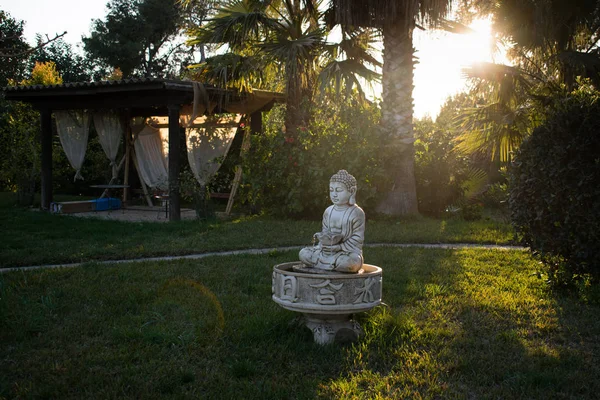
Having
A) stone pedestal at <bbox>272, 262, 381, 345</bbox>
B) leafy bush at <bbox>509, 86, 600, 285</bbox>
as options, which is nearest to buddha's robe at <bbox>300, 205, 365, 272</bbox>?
stone pedestal at <bbox>272, 262, 381, 345</bbox>

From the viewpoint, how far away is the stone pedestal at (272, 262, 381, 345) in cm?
470

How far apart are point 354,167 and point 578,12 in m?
5.92

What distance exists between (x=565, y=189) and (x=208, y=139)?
33.9 ft

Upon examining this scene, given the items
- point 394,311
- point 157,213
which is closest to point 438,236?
point 394,311

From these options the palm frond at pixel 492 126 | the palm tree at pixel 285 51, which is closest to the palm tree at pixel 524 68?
the palm frond at pixel 492 126

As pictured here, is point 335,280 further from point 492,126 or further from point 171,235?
point 492,126

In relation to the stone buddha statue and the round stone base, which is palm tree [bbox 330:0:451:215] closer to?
the stone buddha statue

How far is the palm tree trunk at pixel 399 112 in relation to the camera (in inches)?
501

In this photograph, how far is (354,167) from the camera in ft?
41.6

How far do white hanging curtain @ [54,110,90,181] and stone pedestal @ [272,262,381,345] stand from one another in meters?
13.3

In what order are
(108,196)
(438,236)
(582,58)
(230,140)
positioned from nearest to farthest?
(438,236) → (582,58) → (230,140) → (108,196)

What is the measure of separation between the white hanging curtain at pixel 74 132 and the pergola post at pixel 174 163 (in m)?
4.34

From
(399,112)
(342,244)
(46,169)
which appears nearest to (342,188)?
(342,244)

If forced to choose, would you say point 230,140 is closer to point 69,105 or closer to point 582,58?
point 69,105
